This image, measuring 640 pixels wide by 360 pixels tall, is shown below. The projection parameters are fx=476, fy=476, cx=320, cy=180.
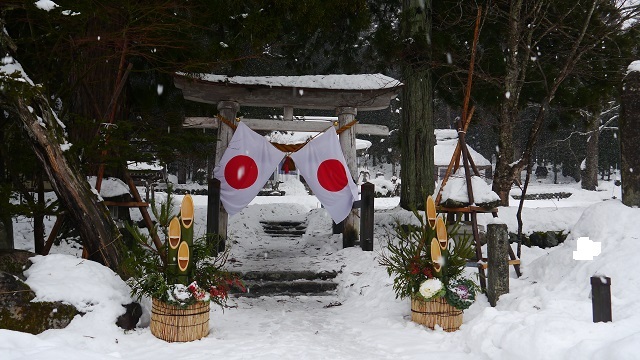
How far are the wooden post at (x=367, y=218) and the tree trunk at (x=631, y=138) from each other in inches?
161

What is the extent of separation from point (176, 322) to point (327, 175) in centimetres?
489

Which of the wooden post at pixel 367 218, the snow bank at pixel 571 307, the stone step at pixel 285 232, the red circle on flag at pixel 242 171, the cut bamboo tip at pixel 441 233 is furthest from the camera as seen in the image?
the stone step at pixel 285 232

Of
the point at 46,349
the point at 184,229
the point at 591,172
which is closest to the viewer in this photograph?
the point at 46,349

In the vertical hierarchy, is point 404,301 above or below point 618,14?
below

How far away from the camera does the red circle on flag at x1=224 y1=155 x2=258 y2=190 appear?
8883 mm

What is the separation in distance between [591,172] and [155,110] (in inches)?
878

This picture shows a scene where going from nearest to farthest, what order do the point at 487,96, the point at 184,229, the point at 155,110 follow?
the point at 184,229 < the point at 487,96 < the point at 155,110

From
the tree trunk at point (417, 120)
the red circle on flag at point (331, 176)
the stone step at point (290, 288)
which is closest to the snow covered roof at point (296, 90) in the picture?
the tree trunk at point (417, 120)

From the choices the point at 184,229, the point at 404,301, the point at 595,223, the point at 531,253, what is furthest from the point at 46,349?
the point at 531,253

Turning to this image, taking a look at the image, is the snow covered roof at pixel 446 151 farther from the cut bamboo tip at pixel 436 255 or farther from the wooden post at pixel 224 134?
the cut bamboo tip at pixel 436 255

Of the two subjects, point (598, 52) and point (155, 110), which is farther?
point (155, 110)

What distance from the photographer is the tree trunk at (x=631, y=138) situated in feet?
17.4

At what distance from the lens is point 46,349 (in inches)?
146

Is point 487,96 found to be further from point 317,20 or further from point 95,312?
point 95,312
